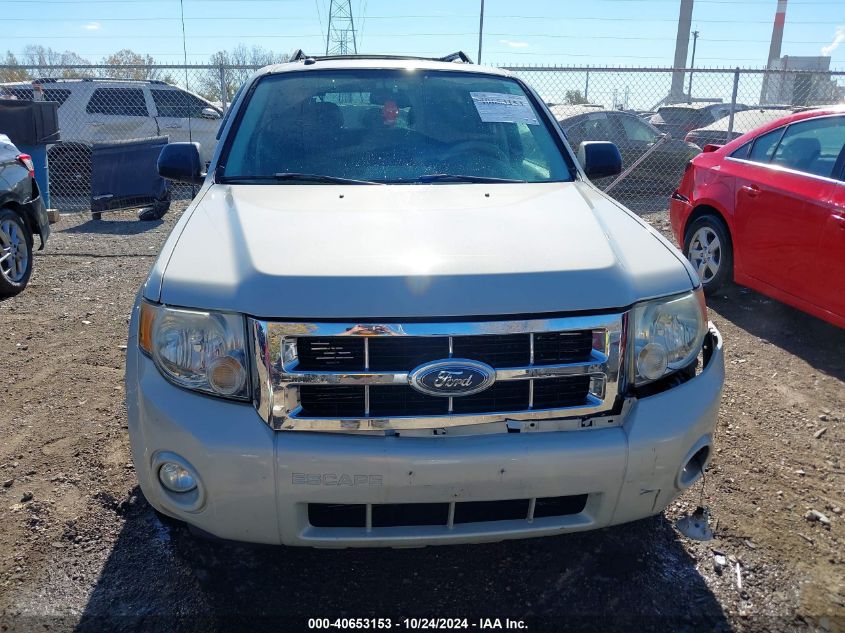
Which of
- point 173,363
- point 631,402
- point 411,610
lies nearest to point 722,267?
point 631,402

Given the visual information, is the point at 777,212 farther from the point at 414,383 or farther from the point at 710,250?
the point at 414,383

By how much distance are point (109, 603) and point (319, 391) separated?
46.2 inches

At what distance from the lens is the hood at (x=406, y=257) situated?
2.08 m

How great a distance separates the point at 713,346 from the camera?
2.53 metres

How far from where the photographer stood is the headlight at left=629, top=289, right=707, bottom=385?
7.38ft

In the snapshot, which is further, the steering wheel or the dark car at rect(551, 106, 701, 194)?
the dark car at rect(551, 106, 701, 194)

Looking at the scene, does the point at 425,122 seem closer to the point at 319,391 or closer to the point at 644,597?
the point at 319,391

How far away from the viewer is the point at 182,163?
11.7ft

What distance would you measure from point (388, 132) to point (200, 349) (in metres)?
1.67

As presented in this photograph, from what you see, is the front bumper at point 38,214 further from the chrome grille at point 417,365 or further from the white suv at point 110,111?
the white suv at point 110,111

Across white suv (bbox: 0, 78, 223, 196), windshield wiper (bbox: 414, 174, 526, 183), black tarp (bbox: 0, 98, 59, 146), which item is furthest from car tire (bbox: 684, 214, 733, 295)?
white suv (bbox: 0, 78, 223, 196)

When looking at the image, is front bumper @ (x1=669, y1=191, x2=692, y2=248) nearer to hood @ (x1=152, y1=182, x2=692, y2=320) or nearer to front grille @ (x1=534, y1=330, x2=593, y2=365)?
hood @ (x1=152, y1=182, x2=692, y2=320)

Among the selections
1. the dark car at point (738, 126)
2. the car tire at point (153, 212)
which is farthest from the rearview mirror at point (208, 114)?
the dark car at point (738, 126)

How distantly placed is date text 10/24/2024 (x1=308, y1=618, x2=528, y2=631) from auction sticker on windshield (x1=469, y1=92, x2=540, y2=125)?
7.59 feet
